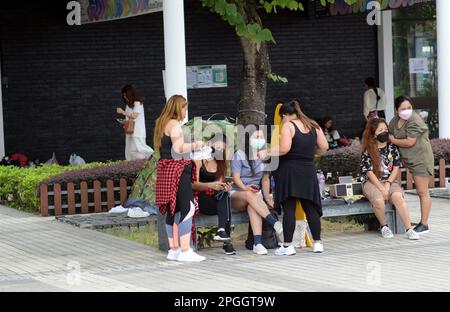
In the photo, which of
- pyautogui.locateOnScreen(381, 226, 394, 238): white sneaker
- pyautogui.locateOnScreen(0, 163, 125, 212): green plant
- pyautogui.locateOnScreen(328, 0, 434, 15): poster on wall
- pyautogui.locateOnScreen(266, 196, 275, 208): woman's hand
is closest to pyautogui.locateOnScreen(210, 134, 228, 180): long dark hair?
pyautogui.locateOnScreen(266, 196, 275, 208): woman's hand

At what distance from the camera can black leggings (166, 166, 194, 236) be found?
1112cm

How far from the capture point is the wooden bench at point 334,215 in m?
11.8

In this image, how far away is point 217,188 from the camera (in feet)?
37.7

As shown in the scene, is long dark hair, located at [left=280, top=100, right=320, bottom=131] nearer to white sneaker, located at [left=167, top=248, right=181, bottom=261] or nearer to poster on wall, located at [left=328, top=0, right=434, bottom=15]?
white sneaker, located at [left=167, top=248, right=181, bottom=261]

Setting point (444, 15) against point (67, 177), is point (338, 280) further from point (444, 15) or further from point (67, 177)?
point (444, 15)

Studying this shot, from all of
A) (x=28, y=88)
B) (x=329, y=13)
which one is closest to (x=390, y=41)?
(x=329, y=13)

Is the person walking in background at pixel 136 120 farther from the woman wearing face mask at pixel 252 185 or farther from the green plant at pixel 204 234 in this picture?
the woman wearing face mask at pixel 252 185

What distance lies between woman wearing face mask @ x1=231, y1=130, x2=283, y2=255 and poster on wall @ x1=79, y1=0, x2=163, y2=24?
530cm

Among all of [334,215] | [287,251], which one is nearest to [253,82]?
[334,215]

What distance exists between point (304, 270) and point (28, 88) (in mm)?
11439

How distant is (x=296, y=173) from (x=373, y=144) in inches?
52.6

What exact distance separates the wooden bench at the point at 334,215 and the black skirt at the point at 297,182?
69 cm

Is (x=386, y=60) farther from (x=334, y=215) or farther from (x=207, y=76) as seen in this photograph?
(x=334, y=215)

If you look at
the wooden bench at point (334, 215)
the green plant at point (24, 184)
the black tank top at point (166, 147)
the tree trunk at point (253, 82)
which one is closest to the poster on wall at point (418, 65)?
the green plant at point (24, 184)
